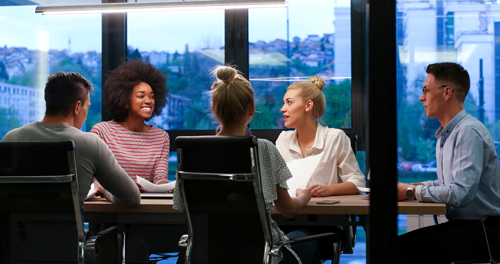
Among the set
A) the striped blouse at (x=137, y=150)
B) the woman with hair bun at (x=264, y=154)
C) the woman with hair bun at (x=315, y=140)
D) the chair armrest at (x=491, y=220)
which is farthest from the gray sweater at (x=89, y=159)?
the chair armrest at (x=491, y=220)

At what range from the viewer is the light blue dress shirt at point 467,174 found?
168 cm

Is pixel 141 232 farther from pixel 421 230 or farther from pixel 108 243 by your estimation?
pixel 421 230

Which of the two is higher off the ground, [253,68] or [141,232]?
[253,68]

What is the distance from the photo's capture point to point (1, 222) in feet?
5.05

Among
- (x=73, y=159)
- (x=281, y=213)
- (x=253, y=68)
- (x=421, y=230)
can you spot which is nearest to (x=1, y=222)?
(x=73, y=159)

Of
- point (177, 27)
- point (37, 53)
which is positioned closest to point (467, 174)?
point (177, 27)

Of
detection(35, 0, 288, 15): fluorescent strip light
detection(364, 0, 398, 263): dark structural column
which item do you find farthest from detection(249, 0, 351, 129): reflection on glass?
detection(364, 0, 398, 263): dark structural column

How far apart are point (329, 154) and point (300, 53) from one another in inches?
49.2

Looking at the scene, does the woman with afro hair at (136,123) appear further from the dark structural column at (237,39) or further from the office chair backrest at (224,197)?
the office chair backrest at (224,197)

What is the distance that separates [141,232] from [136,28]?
209 centimetres

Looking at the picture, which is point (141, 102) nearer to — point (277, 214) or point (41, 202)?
point (41, 202)

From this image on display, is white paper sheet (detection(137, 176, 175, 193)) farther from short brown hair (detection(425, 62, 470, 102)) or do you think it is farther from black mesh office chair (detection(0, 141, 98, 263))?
short brown hair (detection(425, 62, 470, 102))

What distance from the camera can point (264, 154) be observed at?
1.44m

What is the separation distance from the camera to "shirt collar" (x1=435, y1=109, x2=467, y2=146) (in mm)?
1890
